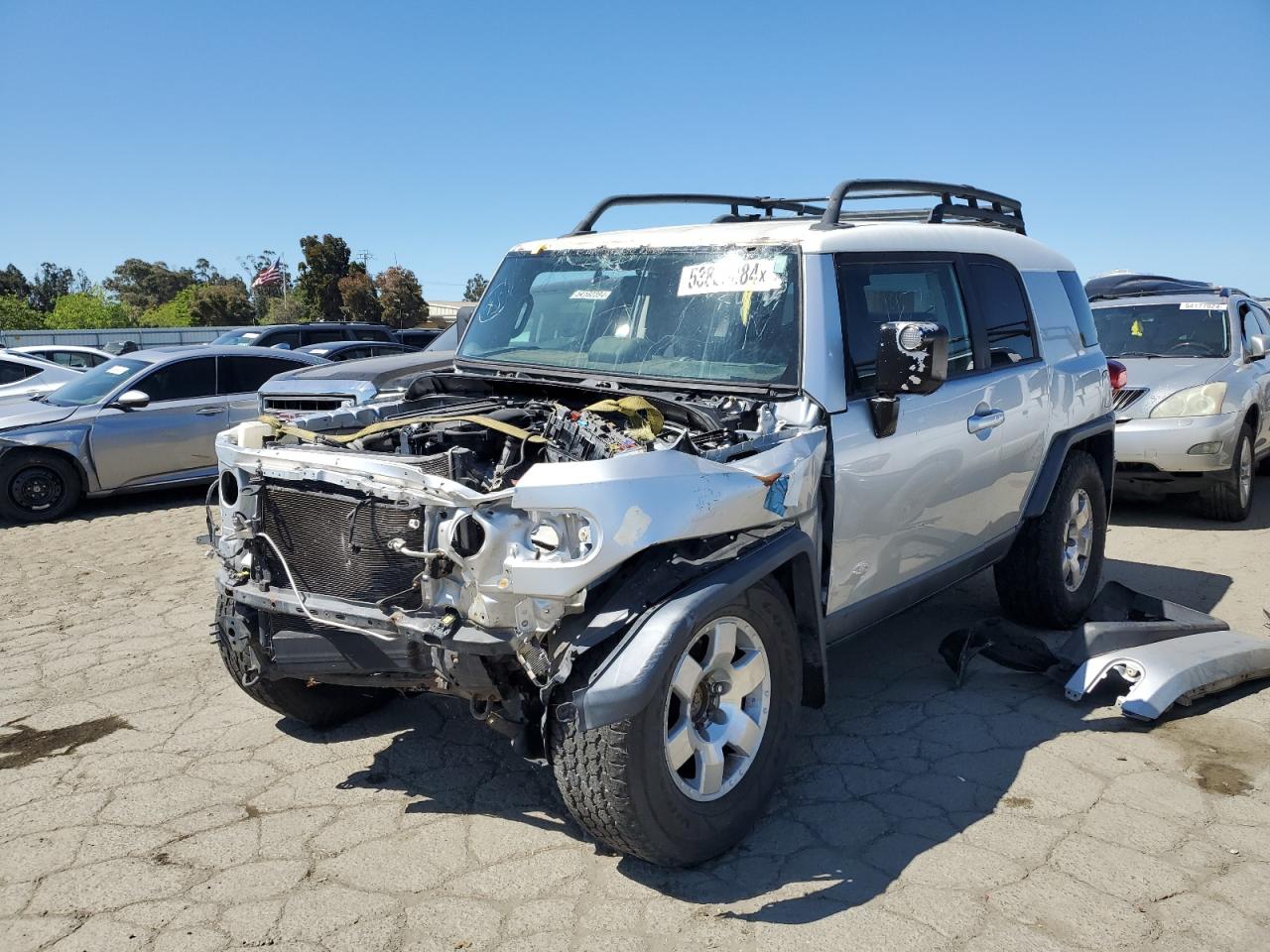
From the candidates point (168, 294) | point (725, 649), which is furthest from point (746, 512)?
point (168, 294)

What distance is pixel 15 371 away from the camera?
15.1 m

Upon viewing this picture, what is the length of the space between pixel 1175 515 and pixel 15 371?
15.7 metres

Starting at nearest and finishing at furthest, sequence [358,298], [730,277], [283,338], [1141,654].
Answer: [730,277] → [1141,654] → [283,338] → [358,298]

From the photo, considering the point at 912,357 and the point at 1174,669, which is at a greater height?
the point at 912,357

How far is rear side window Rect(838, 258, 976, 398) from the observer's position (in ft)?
13.0

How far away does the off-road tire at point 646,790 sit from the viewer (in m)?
2.88

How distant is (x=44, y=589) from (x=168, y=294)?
3039 inches

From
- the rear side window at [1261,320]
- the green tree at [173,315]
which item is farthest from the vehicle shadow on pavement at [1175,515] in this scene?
the green tree at [173,315]

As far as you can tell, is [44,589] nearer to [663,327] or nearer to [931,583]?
[663,327]

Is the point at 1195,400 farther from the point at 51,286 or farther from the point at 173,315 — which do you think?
the point at 51,286

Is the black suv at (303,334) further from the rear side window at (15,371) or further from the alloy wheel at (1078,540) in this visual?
the alloy wheel at (1078,540)

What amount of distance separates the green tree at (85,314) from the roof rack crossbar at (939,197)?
Answer: 51388mm

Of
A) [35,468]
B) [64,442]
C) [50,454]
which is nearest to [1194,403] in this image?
[64,442]

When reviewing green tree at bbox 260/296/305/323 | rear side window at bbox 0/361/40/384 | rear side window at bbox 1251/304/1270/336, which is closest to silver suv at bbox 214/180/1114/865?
rear side window at bbox 1251/304/1270/336
